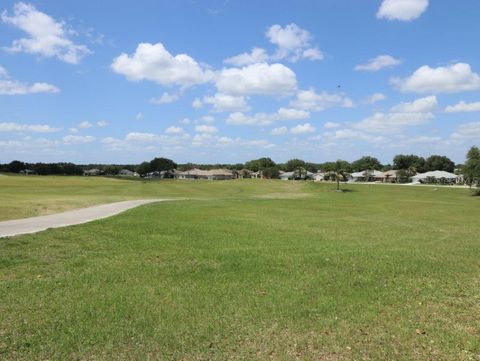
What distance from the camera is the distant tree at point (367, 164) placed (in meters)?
180

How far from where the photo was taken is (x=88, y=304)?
25.1 feet

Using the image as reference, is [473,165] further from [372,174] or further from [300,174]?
[300,174]

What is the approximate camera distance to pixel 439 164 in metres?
166

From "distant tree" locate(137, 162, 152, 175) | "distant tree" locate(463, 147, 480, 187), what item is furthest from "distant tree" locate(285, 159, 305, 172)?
"distant tree" locate(463, 147, 480, 187)

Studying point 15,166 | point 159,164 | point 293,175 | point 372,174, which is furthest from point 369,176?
point 15,166

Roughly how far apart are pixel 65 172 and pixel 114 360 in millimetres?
176111

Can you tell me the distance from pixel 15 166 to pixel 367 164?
14236 centimetres

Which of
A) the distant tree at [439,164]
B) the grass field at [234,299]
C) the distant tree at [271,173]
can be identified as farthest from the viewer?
the distant tree at [271,173]

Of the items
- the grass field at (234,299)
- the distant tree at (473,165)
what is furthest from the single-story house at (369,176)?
the grass field at (234,299)

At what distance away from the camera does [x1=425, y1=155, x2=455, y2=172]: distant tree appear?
165250 millimetres

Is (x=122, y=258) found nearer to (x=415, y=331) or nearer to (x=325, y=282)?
(x=325, y=282)

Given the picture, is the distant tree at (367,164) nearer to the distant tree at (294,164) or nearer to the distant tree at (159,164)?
the distant tree at (294,164)

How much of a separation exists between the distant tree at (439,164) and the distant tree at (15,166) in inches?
6251

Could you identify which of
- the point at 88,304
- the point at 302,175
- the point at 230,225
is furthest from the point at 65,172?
the point at 88,304
